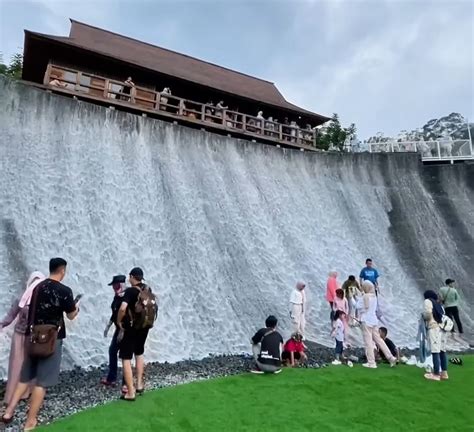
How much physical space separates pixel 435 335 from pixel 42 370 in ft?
22.0

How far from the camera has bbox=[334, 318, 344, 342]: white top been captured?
29.3ft

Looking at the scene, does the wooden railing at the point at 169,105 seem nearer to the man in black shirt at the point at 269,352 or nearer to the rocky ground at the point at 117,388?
the rocky ground at the point at 117,388

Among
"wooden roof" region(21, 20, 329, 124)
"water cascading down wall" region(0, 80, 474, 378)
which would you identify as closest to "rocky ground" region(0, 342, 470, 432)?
"water cascading down wall" region(0, 80, 474, 378)

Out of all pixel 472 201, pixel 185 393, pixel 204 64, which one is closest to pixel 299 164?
pixel 472 201

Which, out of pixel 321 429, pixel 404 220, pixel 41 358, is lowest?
pixel 321 429

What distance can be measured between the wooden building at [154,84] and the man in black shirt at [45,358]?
11.7 metres

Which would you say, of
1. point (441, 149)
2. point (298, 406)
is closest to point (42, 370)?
point (298, 406)

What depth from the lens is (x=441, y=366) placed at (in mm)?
8242

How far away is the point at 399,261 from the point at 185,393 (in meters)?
13.1

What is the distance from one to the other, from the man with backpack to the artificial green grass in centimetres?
53

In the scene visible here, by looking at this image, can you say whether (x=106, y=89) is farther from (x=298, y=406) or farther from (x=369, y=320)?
(x=298, y=406)

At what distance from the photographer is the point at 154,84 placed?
62.5 ft

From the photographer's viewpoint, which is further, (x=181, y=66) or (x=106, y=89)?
(x=181, y=66)

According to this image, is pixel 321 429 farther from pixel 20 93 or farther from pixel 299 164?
pixel 299 164
